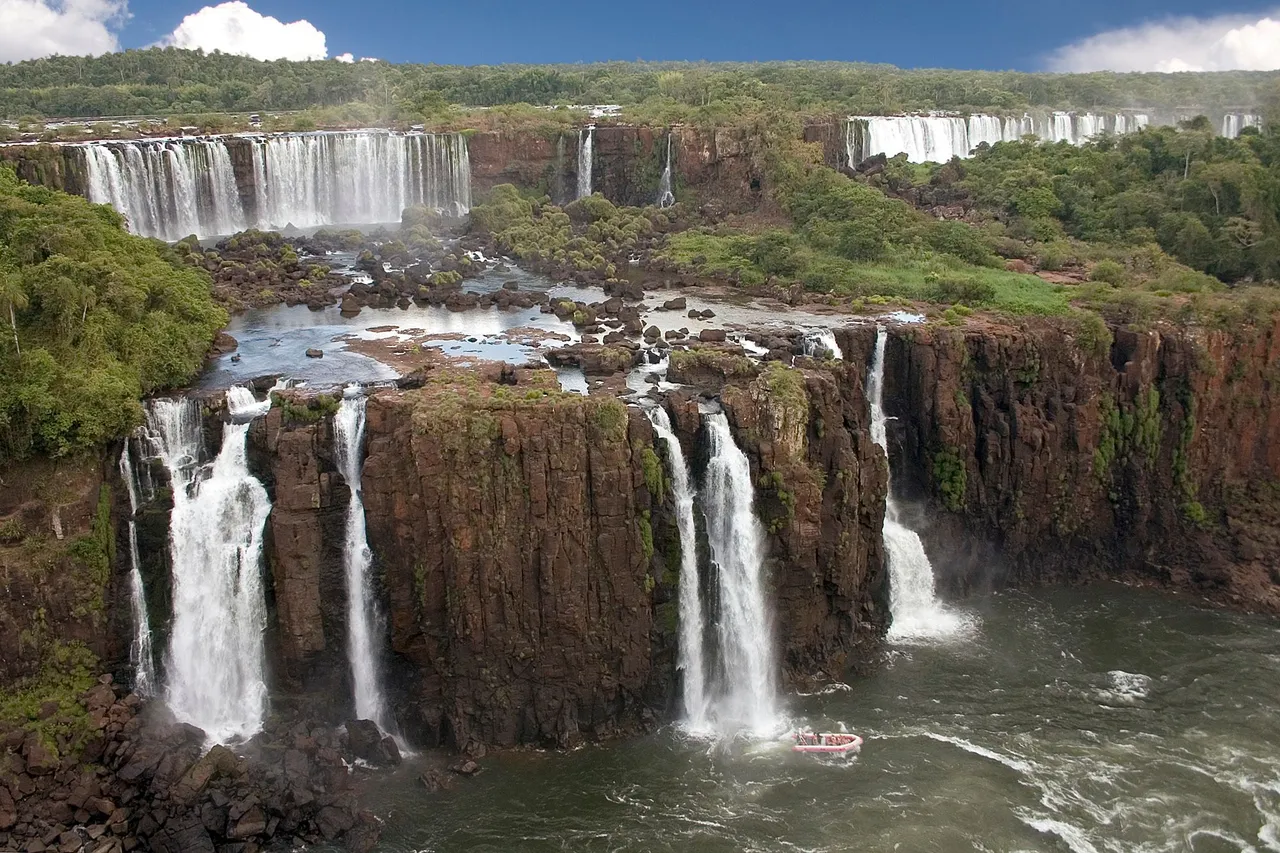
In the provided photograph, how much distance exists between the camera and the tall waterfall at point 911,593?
3011 cm

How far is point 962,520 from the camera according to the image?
32.8 metres

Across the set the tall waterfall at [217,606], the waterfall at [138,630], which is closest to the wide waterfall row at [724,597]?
the tall waterfall at [217,606]

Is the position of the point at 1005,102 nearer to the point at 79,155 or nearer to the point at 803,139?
the point at 803,139

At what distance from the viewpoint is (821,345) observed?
33312mm

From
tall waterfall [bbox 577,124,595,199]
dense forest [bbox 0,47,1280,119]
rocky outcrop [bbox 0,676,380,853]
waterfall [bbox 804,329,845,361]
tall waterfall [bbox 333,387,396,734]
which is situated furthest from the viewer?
dense forest [bbox 0,47,1280,119]

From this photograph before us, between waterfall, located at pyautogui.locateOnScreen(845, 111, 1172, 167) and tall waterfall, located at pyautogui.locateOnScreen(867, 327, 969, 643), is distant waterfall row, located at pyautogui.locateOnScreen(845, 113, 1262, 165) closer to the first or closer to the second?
waterfall, located at pyautogui.locateOnScreen(845, 111, 1172, 167)

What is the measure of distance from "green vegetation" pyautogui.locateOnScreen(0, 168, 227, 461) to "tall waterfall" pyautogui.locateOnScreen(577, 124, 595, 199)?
3118 centimetres

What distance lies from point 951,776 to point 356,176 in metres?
47.0

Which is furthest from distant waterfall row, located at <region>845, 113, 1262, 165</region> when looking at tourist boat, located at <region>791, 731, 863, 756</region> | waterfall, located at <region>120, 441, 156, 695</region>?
waterfall, located at <region>120, 441, 156, 695</region>

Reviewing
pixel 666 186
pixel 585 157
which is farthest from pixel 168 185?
pixel 666 186

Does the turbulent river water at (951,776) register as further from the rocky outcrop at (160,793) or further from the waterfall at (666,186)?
the waterfall at (666,186)

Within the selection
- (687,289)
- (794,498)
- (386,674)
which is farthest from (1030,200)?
(386,674)

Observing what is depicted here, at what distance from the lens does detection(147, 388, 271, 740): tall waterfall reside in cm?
2492

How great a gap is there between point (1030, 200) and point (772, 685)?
120 ft
